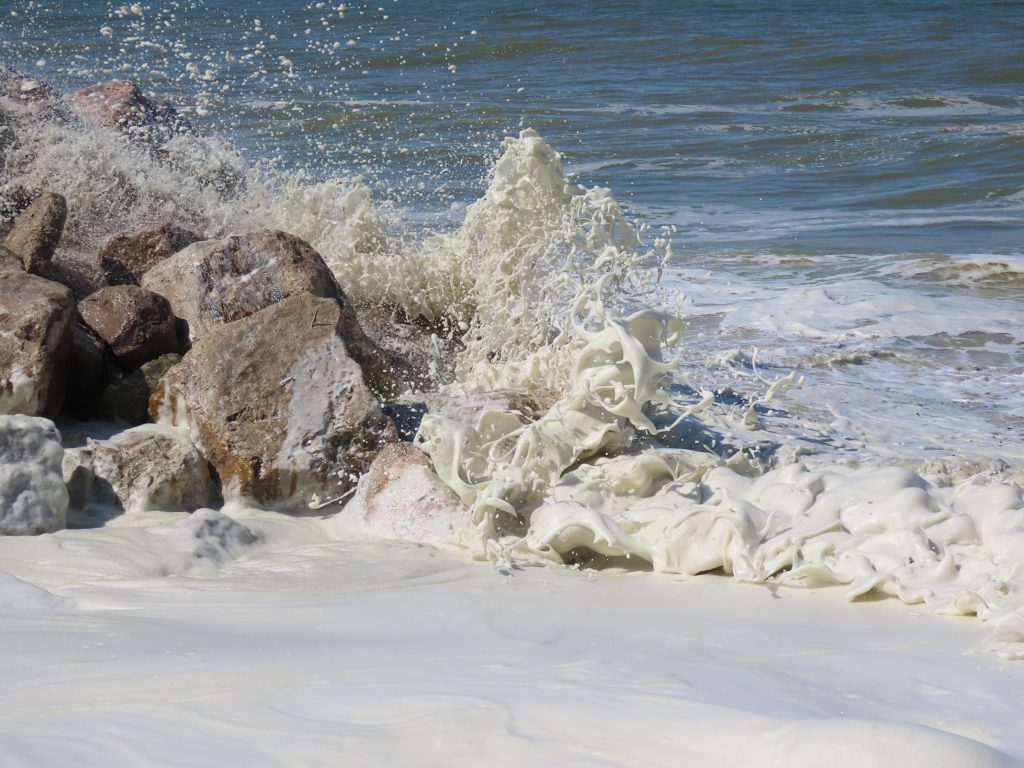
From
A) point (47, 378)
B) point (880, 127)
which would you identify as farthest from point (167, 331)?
point (880, 127)

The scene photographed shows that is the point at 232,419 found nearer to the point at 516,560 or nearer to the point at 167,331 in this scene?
the point at 167,331

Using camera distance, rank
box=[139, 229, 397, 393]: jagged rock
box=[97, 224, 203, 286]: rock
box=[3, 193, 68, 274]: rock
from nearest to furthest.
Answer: box=[139, 229, 397, 393]: jagged rock, box=[3, 193, 68, 274]: rock, box=[97, 224, 203, 286]: rock

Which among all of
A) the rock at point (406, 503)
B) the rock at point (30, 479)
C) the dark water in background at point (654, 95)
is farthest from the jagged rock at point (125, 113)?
the rock at point (406, 503)

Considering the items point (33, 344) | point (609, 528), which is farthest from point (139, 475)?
point (609, 528)

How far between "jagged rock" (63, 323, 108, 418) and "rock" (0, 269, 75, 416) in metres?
0.09

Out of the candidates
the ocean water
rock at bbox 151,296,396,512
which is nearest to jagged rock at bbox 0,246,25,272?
rock at bbox 151,296,396,512

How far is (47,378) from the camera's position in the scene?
12.7ft

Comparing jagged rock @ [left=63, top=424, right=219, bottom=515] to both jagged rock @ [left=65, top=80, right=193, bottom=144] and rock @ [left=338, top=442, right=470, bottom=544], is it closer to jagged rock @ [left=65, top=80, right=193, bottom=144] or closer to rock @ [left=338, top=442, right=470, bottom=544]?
rock @ [left=338, top=442, right=470, bottom=544]

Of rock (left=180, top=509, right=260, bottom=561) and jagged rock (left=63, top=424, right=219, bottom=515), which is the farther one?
jagged rock (left=63, top=424, right=219, bottom=515)

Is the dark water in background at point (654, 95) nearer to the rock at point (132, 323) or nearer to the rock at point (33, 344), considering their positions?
the rock at point (132, 323)

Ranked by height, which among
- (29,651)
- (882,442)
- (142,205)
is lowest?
(882,442)

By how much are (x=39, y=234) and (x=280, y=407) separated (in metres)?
1.52

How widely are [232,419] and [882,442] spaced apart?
2185 millimetres

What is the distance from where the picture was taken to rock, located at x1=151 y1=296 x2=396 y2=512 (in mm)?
3727
